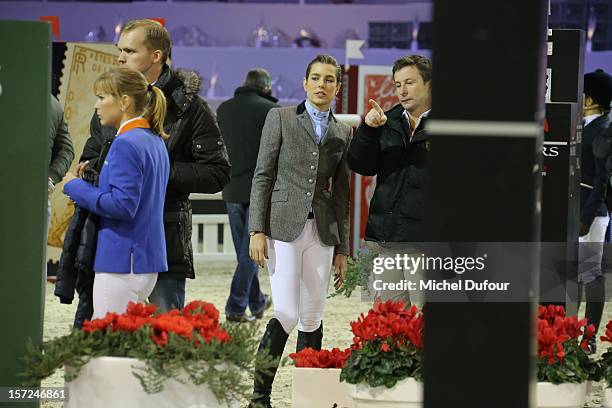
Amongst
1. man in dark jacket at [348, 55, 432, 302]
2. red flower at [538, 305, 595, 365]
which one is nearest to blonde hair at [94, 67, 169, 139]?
man in dark jacket at [348, 55, 432, 302]

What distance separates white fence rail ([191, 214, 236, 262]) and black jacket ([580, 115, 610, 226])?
4204mm

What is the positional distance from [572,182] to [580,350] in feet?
6.92

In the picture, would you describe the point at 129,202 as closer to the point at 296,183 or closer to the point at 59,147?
the point at 296,183

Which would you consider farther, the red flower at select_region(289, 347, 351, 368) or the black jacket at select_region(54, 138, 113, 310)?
the red flower at select_region(289, 347, 351, 368)

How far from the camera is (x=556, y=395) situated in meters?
3.67

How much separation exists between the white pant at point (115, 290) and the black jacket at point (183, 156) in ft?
1.40

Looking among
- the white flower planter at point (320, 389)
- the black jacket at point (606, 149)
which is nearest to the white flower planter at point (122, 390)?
the white flower planter at point (320, 389)

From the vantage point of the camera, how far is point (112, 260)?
3.94 metres

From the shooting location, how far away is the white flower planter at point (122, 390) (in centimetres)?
336

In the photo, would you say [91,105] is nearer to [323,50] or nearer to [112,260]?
Result: [323,50]

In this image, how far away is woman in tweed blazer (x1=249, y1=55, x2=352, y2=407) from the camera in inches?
190

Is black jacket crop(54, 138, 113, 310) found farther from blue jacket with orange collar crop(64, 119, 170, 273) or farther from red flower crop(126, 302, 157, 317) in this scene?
red flower crop(126, 302, 157, 317)

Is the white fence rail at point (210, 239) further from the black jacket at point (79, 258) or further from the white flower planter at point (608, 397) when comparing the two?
the white flower planter at point (608, 397)

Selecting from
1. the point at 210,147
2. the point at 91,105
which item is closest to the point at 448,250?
the point at 210,147
